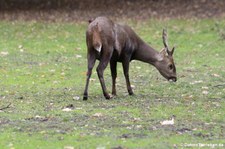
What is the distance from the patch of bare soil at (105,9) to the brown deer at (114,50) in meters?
10.5

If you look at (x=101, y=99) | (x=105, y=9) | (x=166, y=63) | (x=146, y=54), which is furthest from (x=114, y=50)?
(x=105, y=9)

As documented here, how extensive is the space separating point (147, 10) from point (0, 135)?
15.4 metres

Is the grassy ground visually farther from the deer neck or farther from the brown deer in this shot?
the deer neck

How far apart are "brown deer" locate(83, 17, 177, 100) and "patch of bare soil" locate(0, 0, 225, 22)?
10498mm

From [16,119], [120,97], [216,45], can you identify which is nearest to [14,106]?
[16,119]

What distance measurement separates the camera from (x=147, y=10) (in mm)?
22188

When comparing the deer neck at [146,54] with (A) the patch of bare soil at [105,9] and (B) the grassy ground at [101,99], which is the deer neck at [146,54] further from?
(A) the patch of bare soil at [105,9]

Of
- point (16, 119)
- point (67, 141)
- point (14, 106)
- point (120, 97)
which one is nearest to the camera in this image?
point (67, 141)

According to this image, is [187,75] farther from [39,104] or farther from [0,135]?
[0,135]

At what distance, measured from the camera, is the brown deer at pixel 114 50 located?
9.70 meters

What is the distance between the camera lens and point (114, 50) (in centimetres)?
1003

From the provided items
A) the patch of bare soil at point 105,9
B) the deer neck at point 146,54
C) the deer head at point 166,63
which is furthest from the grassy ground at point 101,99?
the patch of bare soil at point 105,9

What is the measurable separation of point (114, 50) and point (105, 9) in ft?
41.2

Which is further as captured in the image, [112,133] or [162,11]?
[162,11]
